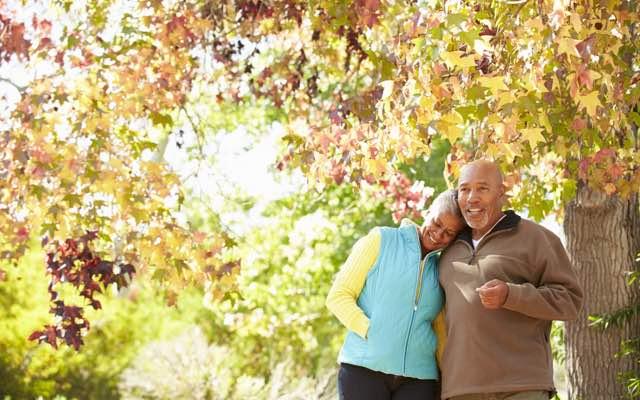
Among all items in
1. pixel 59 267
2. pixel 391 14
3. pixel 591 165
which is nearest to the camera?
pixel 591 165

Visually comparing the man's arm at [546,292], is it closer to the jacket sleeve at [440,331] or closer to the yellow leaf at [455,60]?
the jacket sleeve at [440,331]

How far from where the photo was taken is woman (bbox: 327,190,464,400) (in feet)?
14.7

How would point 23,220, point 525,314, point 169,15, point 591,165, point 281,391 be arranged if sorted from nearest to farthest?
point 525,314, point 591,165, point 23,220, point 169,15, point 281,391

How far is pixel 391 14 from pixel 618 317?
11.5 ft

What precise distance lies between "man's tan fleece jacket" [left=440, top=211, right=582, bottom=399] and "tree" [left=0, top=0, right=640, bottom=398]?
0.67 meters

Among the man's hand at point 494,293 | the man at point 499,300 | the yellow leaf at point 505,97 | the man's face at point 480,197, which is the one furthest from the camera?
the yellow leaf at point 505,97

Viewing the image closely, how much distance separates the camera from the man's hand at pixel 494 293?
162 inches

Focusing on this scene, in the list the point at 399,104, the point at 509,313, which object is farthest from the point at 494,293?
the point at 399,104

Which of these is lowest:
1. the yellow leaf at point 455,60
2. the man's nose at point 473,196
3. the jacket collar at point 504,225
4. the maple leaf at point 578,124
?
the jacket collar at point 504,225

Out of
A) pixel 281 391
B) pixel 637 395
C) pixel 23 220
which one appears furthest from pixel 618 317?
pixel 281 391

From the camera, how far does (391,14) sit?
9695mm

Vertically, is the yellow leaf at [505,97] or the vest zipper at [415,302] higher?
the yellow leaf at [505,97]

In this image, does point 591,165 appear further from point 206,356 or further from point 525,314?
point 206,356

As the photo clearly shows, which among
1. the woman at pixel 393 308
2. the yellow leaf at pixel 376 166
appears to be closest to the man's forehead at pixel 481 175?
the woman at pixel 393 308
